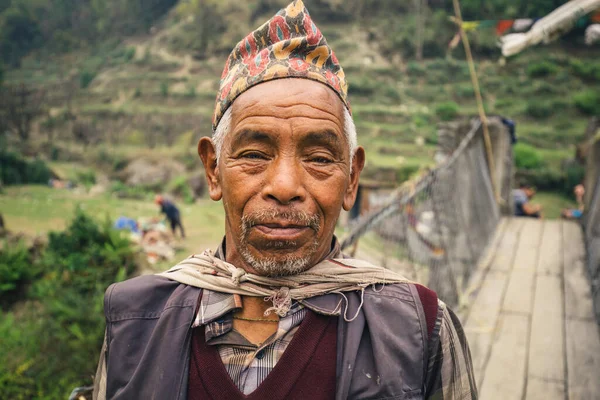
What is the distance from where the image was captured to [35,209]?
46.2 feet

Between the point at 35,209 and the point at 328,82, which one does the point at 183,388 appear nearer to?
the point at 328,82

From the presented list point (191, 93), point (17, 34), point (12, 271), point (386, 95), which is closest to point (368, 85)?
point (386, 95)

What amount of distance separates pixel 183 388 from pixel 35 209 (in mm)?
15339

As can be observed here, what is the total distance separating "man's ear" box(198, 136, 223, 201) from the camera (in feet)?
4.70

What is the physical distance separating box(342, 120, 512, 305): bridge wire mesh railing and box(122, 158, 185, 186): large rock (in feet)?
82.4

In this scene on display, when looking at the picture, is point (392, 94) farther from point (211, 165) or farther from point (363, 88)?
point (211, 165)

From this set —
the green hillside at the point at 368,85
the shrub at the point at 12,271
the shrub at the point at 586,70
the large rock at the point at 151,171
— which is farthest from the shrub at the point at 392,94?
the shrub at the point at 12,271

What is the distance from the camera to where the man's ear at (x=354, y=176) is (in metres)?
1.43

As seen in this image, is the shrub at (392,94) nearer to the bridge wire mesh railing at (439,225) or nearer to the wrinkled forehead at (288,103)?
the bridge wire mesh railing at (439,225)

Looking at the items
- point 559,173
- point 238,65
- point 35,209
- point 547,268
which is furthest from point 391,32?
point 238,65

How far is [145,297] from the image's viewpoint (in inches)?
52.9

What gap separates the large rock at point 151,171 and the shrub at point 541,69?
29890 millimetres

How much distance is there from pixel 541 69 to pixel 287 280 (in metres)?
42.2

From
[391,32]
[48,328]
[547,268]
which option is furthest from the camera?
[391,32]
